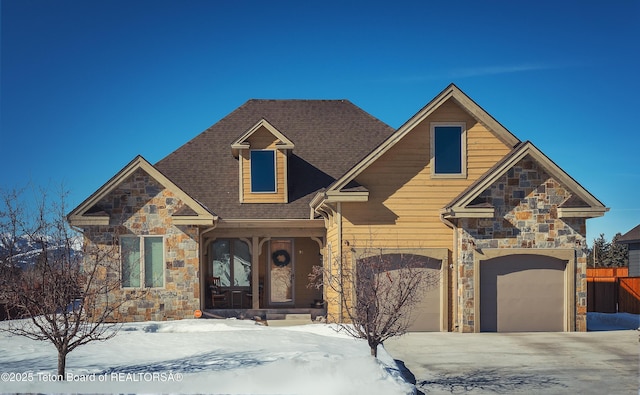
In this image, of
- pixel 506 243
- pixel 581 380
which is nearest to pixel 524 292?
pixel 506 243

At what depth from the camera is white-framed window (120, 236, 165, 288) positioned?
19.2 meters

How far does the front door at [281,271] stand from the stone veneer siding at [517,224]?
289 inches

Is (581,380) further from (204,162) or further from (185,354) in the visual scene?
(204,162)

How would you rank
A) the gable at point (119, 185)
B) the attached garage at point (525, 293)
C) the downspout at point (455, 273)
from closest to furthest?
the attached garage at point (525, 293) → the downspout at point (455, 273) → the gable at point (119, 185)

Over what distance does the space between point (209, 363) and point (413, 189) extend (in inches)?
A: 328

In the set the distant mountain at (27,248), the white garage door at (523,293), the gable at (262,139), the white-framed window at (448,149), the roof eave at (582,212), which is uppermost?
the gable at (262,139)

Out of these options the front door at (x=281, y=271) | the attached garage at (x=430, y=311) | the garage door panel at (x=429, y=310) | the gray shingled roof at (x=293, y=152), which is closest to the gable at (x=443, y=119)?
the garage door panel at (x=429, y=310)

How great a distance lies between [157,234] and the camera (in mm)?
19312

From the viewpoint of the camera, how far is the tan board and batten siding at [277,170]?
2217cm

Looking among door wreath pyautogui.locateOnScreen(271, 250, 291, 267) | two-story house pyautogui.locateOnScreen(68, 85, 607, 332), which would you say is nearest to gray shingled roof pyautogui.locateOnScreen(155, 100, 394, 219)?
two-story house pyautogui.locateOnScreen(68, 85, 607, 332)

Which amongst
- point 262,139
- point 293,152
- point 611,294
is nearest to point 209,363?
point 262,139

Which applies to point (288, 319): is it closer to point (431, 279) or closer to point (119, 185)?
point (431, 279)

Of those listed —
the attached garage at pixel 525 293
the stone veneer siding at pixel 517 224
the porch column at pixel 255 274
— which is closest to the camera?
the stone veneer siding at pixel 517 224

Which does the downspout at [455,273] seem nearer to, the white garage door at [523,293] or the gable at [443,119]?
the white garage door at [523,293]
